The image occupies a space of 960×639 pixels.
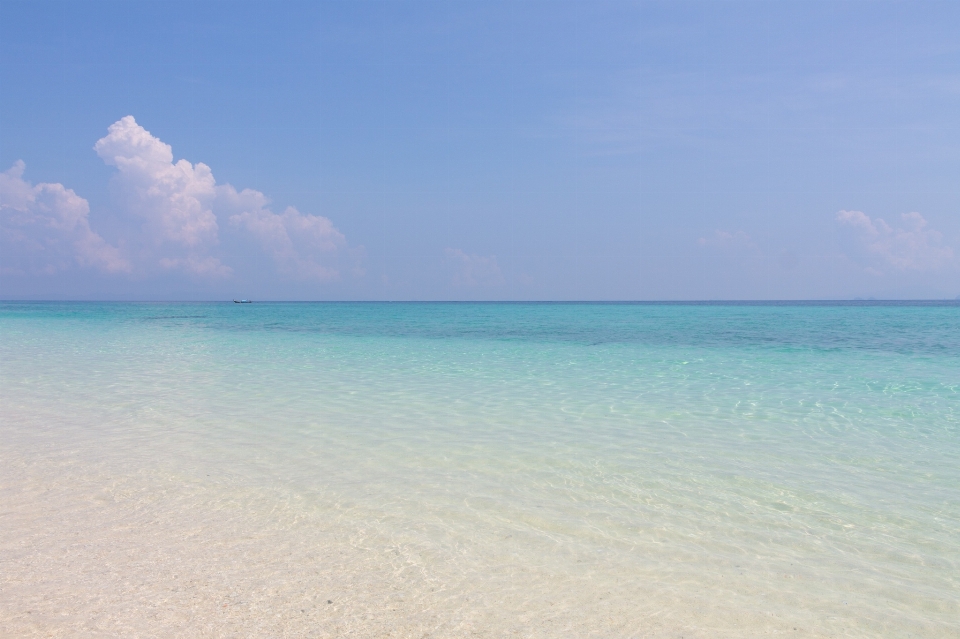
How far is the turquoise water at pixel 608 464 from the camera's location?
3.28 m

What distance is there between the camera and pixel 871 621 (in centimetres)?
289

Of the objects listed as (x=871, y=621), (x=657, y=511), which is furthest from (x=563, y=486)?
(x=871, y=621)

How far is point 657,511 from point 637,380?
22.5ft

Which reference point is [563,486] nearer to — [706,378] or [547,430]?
[547,430]

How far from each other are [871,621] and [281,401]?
7397 mm

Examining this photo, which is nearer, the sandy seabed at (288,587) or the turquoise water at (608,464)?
the sandy seabed at (288,587)

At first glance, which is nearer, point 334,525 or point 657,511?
point 334,525

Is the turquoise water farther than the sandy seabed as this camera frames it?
Yes

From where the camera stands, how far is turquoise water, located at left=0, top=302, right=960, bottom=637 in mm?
3275

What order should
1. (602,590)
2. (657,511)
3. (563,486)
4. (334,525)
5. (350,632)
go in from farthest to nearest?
(563,486)
(657,511)
(334,525)
(602,590)
(350,632)

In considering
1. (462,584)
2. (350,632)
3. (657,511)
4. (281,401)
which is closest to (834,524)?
(657,511)

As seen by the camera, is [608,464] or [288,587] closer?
[288,587]

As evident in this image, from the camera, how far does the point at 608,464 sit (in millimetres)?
5449

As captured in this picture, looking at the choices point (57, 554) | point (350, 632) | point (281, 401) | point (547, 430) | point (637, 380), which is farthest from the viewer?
point (637, 380)
